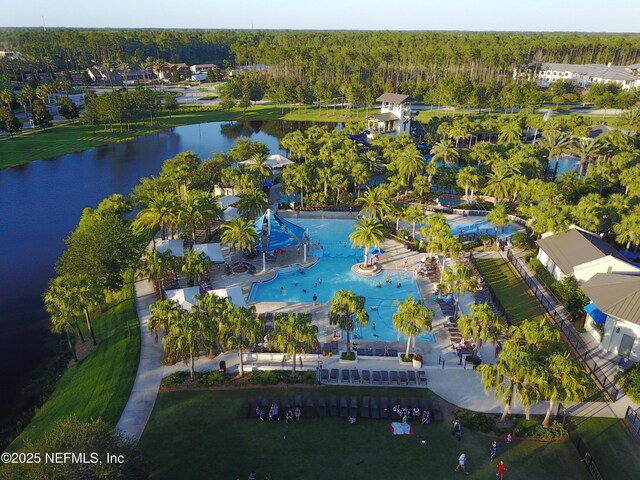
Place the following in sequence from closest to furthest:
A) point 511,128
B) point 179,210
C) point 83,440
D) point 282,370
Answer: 1. point 83,440
2. point 282,370
3. point 179,210
4. point 511,128

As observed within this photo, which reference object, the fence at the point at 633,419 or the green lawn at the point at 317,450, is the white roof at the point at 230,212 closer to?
the green lawn at the point at 317,450

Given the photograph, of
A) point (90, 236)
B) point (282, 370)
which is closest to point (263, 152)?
point (90, 236)

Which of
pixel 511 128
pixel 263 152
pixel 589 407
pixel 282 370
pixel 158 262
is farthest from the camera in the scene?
pixel 511 128

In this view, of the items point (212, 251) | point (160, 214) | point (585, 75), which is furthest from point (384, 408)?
point (585, 75)

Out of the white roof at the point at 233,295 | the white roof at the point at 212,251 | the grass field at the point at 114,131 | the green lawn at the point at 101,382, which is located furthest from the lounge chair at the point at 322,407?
the grass field at the point at 114,131

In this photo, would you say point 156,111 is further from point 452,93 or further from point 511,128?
point 511,128

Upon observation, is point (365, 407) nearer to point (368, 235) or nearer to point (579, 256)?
point (368, 235)

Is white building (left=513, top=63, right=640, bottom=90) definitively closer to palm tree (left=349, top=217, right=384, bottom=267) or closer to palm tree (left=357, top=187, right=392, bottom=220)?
palm tree (left=357, top=187, right=392, bottom=220)
